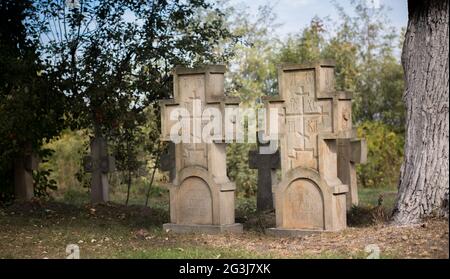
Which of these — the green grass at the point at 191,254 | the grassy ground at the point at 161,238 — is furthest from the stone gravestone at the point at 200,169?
the green grass at the point at 191,254

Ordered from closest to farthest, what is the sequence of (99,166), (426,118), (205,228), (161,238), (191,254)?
(191,254) → (426,118) → (161,238) → (205,228) → (99,166)

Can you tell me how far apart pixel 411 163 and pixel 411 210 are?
1.89 feet

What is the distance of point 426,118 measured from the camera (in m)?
9.18

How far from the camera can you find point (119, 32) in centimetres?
1253

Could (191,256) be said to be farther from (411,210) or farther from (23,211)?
(23,211)

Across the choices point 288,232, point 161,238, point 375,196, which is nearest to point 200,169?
point 161,238

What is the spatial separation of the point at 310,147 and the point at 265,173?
11.9 ft

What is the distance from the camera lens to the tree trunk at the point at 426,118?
9.08 meters

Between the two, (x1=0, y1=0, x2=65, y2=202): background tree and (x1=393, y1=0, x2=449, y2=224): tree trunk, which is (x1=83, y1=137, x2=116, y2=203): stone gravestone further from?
(x1=393, y1=0, x2=449, y2=224): tree trunk

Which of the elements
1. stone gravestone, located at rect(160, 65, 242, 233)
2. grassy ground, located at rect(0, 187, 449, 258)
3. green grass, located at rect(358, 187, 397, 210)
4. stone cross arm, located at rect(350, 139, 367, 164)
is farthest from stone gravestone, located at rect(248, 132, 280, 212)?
stone gravestone, located at rect(160, 65, 242, 233)

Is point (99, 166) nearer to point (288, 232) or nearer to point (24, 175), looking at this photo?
point (24, 175)

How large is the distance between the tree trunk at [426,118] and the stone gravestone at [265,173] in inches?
166

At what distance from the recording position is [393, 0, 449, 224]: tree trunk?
908 cm

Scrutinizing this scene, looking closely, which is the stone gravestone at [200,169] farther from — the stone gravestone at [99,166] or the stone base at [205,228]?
the stone gravestone at [99,166]
